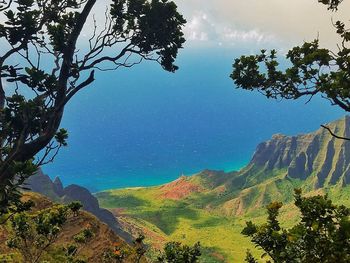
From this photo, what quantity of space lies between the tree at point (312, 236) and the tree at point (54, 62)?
274 inches

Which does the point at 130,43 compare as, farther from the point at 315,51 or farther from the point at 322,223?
the point at 322,223

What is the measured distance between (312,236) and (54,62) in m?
10.4

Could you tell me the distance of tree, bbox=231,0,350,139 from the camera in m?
14.2

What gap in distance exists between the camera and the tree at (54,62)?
40.6ft

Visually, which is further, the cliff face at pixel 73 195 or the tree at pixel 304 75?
the cliff face at pixel 73 195

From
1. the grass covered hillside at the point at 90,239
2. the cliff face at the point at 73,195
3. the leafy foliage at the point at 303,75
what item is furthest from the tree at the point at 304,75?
the cliff face at the point at 73,195

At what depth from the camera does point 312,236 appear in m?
10.6

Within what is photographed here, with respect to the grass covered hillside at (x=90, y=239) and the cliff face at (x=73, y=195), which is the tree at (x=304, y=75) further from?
the cliff face at (x=73, y=195)

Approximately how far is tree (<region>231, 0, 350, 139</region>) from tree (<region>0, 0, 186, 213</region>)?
339 cm

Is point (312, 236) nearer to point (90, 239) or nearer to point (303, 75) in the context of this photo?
point (303, 75)

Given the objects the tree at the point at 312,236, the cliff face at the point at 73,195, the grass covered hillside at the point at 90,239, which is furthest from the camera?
the cliff face at the point at 73,195

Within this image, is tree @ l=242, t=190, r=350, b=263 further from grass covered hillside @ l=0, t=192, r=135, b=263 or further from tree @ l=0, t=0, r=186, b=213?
grass covered hillside @ l=0, t=192, r=135, b=263

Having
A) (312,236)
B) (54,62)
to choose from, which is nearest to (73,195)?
(54,62)

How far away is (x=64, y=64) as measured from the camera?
13859 millimetres
